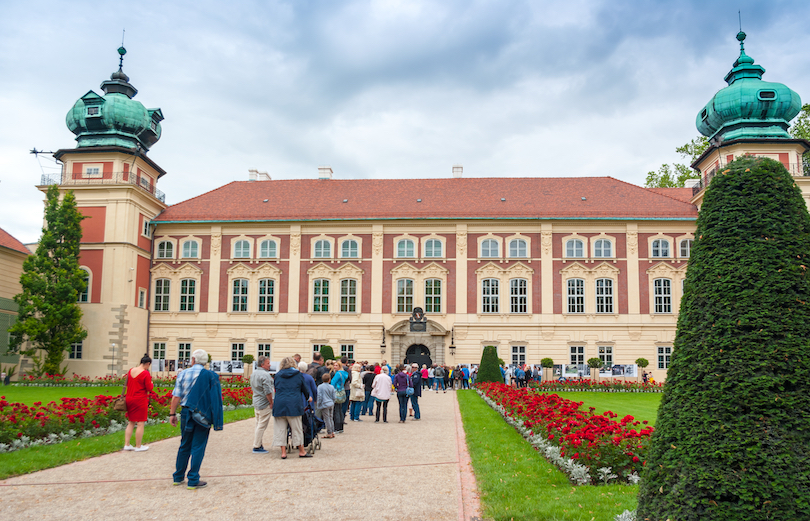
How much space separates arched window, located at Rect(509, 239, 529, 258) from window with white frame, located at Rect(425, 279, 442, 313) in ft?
15.8

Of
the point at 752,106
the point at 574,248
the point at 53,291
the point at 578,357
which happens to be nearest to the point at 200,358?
the point at 53,291

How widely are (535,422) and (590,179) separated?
33297 millimetres

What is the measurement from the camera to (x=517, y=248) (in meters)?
39.4

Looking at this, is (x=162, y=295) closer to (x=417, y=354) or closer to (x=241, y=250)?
(x=241, y=250)

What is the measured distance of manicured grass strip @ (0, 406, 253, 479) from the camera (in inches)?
369

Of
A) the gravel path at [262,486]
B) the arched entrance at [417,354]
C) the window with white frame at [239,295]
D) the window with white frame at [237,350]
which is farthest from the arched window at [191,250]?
the gravel path at [262,486]

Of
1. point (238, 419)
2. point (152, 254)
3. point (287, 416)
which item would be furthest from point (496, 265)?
point (287, 416)

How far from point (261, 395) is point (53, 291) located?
28010 mm

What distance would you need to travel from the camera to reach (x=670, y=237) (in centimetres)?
3875

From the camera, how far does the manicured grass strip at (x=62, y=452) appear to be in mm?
9383

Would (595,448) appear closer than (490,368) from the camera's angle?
Yes

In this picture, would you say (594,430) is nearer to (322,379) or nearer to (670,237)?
(322,379)

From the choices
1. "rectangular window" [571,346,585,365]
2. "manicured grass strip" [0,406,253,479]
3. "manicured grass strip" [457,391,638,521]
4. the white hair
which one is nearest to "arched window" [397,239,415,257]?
"rectangular window" [571,346,585,365]

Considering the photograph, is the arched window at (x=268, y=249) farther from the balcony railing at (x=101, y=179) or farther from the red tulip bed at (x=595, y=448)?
the red tulip bed at (x=595, y=448)
